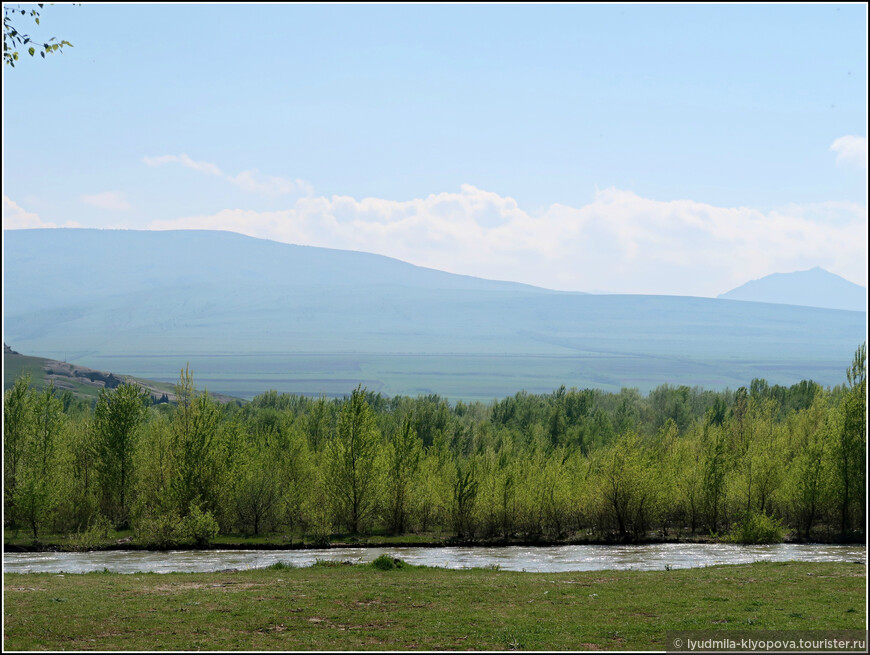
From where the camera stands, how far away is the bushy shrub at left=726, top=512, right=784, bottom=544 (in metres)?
47.2

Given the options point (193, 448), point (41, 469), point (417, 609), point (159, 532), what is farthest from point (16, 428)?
point (417, 609)

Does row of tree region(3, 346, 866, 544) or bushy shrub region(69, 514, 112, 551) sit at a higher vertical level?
row of tree region(3, 346, 866, 544)

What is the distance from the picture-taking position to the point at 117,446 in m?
56.8

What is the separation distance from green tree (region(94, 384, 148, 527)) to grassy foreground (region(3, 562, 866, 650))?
26087 mm

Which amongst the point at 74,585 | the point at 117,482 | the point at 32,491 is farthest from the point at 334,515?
the point at 74,585

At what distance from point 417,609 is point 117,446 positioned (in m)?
41.7

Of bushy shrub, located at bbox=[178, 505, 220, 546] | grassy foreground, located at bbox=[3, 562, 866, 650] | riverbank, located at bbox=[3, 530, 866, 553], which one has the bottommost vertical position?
riverbank, located at bbox=[3, 530, 866, 553]

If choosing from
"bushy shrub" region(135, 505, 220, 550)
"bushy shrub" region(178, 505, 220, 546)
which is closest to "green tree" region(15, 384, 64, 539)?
"bushy shrub" region(135, 505, 220, 550)

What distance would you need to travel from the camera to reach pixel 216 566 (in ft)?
125

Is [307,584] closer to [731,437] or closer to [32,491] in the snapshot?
[32,491]

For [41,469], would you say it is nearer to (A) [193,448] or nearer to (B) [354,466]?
(A) [193,448]

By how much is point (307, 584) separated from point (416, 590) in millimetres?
4427

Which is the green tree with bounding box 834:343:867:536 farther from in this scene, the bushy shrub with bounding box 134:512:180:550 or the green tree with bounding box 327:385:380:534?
the bushy shrub with bounding box 134:512:180:550

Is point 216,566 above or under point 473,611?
under
